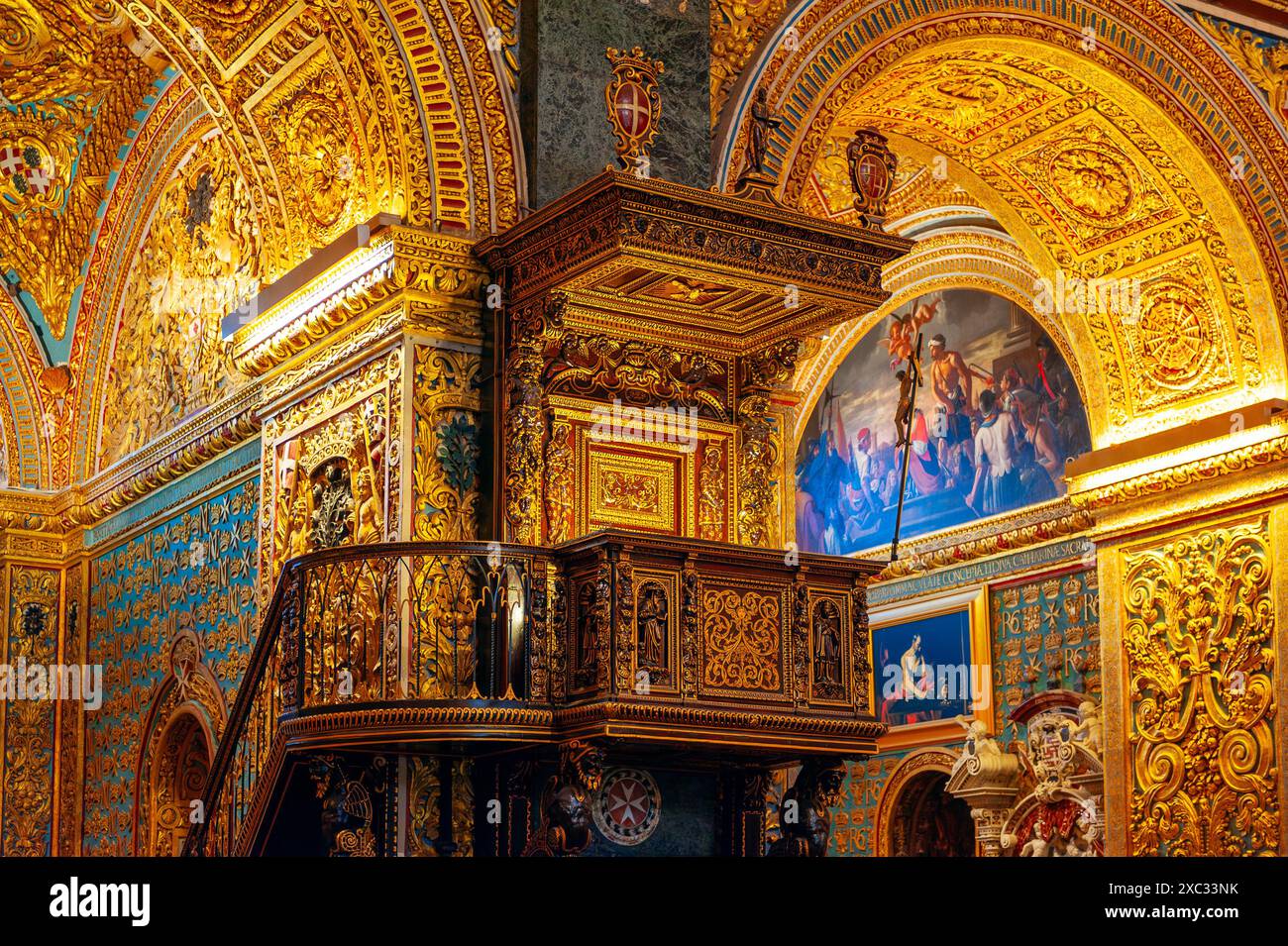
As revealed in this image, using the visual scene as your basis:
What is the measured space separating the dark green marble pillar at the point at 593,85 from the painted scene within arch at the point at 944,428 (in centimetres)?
696

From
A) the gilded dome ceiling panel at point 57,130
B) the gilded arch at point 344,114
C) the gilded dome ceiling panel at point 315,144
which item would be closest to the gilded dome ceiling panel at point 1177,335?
the gilded arch at point 344,114

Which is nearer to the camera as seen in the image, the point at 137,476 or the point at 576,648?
the point at 576,648

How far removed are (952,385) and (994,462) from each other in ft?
3.39

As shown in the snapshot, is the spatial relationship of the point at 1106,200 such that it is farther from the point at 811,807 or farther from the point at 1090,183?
the point at 811,807

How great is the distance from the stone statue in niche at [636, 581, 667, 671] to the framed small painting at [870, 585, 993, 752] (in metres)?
8.55

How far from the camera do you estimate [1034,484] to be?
18281mm

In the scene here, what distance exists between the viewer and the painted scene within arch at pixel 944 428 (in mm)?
18297

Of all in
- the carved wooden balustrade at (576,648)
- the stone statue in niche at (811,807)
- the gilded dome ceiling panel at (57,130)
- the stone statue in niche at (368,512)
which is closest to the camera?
the carved wooden balustrade at (576,648)


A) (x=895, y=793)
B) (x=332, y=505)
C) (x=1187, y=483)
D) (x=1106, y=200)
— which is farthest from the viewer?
(x=895, y=793)

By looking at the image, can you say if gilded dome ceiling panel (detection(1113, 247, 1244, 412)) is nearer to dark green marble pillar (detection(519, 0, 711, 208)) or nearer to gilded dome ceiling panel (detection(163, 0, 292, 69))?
dark green marble pillar (detection(519, 0, 711, 208))

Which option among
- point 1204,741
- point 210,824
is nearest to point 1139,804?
point 1204,741

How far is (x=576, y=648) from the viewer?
10.1 meters

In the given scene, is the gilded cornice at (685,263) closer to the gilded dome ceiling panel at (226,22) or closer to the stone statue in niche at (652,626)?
the stone statue in niche at (652,626)

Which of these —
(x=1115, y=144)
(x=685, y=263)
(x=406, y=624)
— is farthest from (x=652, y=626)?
(x=1115, y=144)
